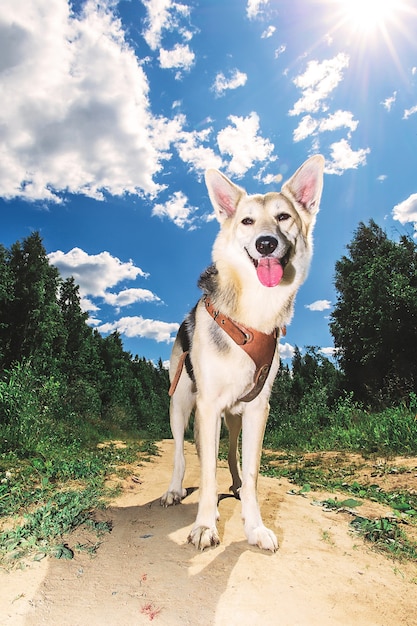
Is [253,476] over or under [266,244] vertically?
under

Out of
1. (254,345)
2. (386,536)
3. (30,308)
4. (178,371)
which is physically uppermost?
(30,308)

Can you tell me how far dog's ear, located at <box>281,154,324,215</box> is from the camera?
3764mm

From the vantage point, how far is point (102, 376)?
122 ft

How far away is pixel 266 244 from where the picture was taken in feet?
10.5

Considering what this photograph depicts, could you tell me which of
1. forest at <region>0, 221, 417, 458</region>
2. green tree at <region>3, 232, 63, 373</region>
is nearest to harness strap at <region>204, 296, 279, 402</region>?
forest at <region>0, 221, 417, 458</region>

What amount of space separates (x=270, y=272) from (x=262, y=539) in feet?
6.68

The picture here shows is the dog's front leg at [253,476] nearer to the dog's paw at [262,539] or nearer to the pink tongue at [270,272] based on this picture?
the dog's paw at [262,539]

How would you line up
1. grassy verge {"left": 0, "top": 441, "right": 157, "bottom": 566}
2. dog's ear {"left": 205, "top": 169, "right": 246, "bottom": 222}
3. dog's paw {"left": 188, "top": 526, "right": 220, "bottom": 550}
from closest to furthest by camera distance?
1. grassy verge {"left": 0, "top": 441, "right": 157, "bottom": 566}
2. dog's paw {"left": 188, "top": 526, "right": 220, "bottom": 550}
3. dog's ear {"left": 205, "top": 169, "right": 246, "bottom": 222}

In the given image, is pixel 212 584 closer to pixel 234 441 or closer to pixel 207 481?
pixel 207 481

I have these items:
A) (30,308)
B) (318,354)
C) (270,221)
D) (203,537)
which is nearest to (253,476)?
(203,537)

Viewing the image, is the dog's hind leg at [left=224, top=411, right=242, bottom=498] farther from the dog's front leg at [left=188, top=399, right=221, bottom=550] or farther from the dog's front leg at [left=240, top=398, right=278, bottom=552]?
the dog's front leg at [left=188, top=399, right=221, bottom=550]

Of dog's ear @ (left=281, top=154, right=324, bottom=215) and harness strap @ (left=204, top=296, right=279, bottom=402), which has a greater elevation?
dog's ear @ (left=281, top=154, right=324, bottom=215)

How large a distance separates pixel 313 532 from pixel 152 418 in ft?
109

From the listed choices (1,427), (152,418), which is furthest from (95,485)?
(152,418)
